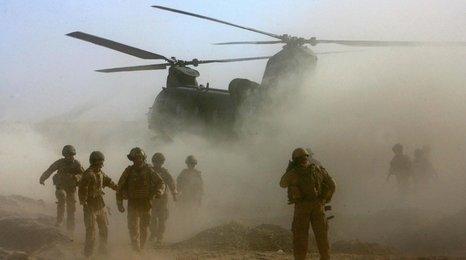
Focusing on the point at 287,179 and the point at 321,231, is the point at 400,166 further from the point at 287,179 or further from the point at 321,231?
the point at 287,179

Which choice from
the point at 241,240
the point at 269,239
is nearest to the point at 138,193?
the point at 241,240

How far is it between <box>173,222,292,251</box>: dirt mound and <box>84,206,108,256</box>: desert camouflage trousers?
1.54 metres

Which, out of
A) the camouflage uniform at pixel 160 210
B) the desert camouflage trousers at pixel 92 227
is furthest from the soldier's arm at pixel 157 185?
the camouflage uniform at pixel 160 210

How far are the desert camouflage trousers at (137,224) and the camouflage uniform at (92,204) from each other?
0.46 metres

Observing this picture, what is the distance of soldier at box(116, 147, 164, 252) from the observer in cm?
854

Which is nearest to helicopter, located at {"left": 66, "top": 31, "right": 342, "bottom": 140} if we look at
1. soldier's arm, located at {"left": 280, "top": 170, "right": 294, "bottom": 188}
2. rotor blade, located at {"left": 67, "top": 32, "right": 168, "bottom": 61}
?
rotor blade, located at {"left": 67, "top": 32, "right": 168, "bottom": 61}

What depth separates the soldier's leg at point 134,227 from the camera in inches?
336

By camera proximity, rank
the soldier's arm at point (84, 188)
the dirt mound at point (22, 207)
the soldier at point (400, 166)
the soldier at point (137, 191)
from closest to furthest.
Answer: the soldier's arm at point (84, 188)
the soldier at point (137, 191)
the dirt mound at point (22, 207)
the soldier at point (400, 166)

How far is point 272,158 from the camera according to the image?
51.1 ft

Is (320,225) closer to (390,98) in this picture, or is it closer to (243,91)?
(243,91)

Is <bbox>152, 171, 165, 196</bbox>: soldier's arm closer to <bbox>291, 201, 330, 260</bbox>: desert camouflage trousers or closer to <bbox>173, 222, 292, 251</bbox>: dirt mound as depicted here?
<bbox>173, 222, 292, 251</bbox>: dirt mound

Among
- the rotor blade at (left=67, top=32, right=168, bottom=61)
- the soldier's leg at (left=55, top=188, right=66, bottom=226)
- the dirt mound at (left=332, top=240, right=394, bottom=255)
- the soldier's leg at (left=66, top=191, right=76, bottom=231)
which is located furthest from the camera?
the rotor blade at (left=67, top=32, right=168, bottom=61)

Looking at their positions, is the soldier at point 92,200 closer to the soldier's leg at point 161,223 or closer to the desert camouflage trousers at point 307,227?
the soldier's leg at point 161,223

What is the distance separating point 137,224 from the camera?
8594 mm
